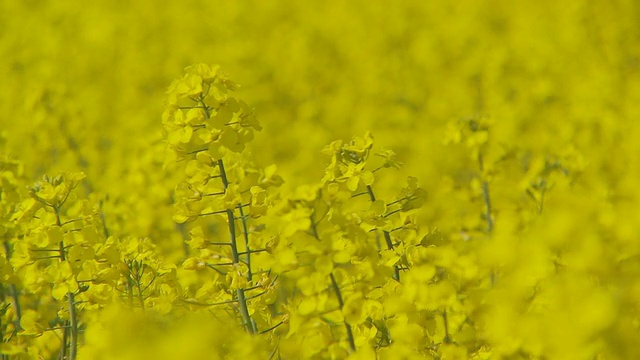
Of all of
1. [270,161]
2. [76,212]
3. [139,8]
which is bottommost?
[270,161]

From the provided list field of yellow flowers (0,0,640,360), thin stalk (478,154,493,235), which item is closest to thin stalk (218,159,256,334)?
field of yellow flowers (0,0,640,360)

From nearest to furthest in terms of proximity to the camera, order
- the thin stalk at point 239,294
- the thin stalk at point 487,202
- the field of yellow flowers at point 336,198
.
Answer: the field of yellow flowers at point 336,198 < the thin stalk at point 239,294 < the thin stalk at point 487,202

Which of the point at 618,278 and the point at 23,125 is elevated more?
the point at 23,125

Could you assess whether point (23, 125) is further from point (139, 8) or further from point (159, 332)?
point (139, 8)

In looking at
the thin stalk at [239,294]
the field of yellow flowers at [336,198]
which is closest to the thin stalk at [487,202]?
the field of yellow flowers at [336,198]

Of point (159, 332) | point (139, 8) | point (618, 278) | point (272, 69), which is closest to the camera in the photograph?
point (159, 332)

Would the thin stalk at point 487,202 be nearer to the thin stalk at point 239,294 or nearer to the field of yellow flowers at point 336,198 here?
the field of yellow flowers at point 336,198

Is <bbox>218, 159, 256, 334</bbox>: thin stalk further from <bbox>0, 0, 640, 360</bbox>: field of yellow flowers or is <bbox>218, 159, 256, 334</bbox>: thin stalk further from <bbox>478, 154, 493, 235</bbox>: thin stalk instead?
<bbox>478, 154, 493, 235</bbox>: thin stalk

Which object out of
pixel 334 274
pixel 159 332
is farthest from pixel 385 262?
pixel 159 332
